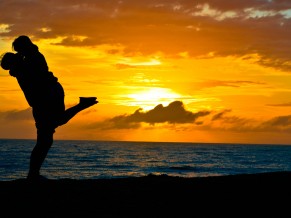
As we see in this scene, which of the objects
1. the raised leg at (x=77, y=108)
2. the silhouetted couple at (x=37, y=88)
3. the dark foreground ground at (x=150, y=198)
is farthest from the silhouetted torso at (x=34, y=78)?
the dark foreground ground at (x=150, y=198)

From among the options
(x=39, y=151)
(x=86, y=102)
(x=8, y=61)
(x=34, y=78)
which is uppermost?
(x=8, y=61)

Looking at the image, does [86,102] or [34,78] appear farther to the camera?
[86,102]

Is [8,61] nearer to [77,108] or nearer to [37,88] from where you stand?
[37,88]

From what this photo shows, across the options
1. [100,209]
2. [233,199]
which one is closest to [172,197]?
[233,199]

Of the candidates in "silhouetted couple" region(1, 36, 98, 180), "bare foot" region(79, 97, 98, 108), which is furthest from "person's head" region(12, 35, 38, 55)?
"bare foot" region(79, 97, 98, 108)

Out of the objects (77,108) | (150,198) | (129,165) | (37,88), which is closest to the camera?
(150,198)

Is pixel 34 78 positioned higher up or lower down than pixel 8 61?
lower down

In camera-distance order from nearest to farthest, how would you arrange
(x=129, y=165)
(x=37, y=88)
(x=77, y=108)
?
(x=37, y=88) → (x=77, y=108) → (x=129, y=165)

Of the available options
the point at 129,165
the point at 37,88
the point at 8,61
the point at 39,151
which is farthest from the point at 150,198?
the point at 129,165

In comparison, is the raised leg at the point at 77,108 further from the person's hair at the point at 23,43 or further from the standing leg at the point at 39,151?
the person's hair at the point at 23,43

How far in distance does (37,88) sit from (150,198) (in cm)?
250

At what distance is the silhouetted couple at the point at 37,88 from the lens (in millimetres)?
7125

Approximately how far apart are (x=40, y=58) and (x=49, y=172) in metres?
35.1

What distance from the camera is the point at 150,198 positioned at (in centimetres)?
623
